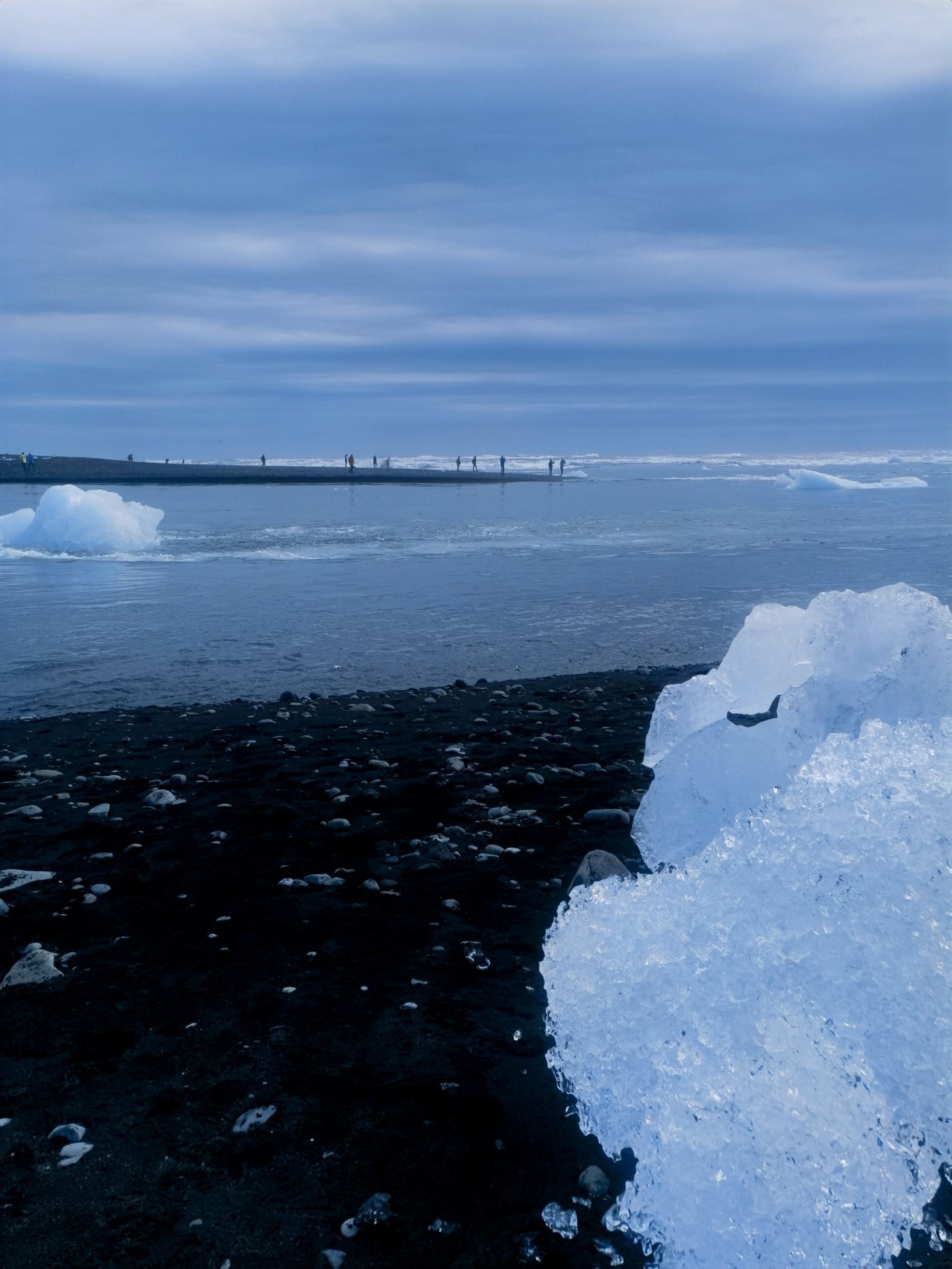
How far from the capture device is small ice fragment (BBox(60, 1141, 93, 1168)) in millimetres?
2996

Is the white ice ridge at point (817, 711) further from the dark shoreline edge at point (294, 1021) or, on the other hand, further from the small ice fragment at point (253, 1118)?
the small ice fragment at point (253, 1118)

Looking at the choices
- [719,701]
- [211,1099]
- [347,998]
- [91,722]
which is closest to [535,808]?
[719,701]

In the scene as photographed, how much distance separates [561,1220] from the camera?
2.78 metres

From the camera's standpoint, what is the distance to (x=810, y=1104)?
9.02 feet

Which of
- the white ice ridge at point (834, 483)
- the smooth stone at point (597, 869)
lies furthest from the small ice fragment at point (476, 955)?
the white ice ridge at point (834, 483)

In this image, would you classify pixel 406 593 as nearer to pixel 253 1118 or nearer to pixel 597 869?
pixel 597 869

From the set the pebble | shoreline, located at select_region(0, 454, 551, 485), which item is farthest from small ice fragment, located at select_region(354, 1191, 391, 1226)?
shoreline, located at select_region(0, 454, 551, 485)

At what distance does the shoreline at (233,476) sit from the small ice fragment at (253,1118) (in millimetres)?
66091

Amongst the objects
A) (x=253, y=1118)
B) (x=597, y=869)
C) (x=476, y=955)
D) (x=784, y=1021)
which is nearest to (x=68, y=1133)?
(x=253, y=1118)

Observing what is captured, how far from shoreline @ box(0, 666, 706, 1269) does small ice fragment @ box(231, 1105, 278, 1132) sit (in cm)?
3

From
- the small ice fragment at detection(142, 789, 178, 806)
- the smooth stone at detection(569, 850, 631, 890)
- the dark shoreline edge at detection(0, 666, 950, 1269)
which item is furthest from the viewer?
the small ice fragment at detection(142, 789, 178, 806)

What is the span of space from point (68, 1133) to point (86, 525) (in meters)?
23.8

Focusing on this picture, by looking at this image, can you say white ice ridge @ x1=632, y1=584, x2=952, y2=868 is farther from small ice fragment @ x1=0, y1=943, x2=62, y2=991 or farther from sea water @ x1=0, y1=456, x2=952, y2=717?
sea water @ x1=0, y1=456, x2=952, y2=717

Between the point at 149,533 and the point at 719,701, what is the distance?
74.6 ft
